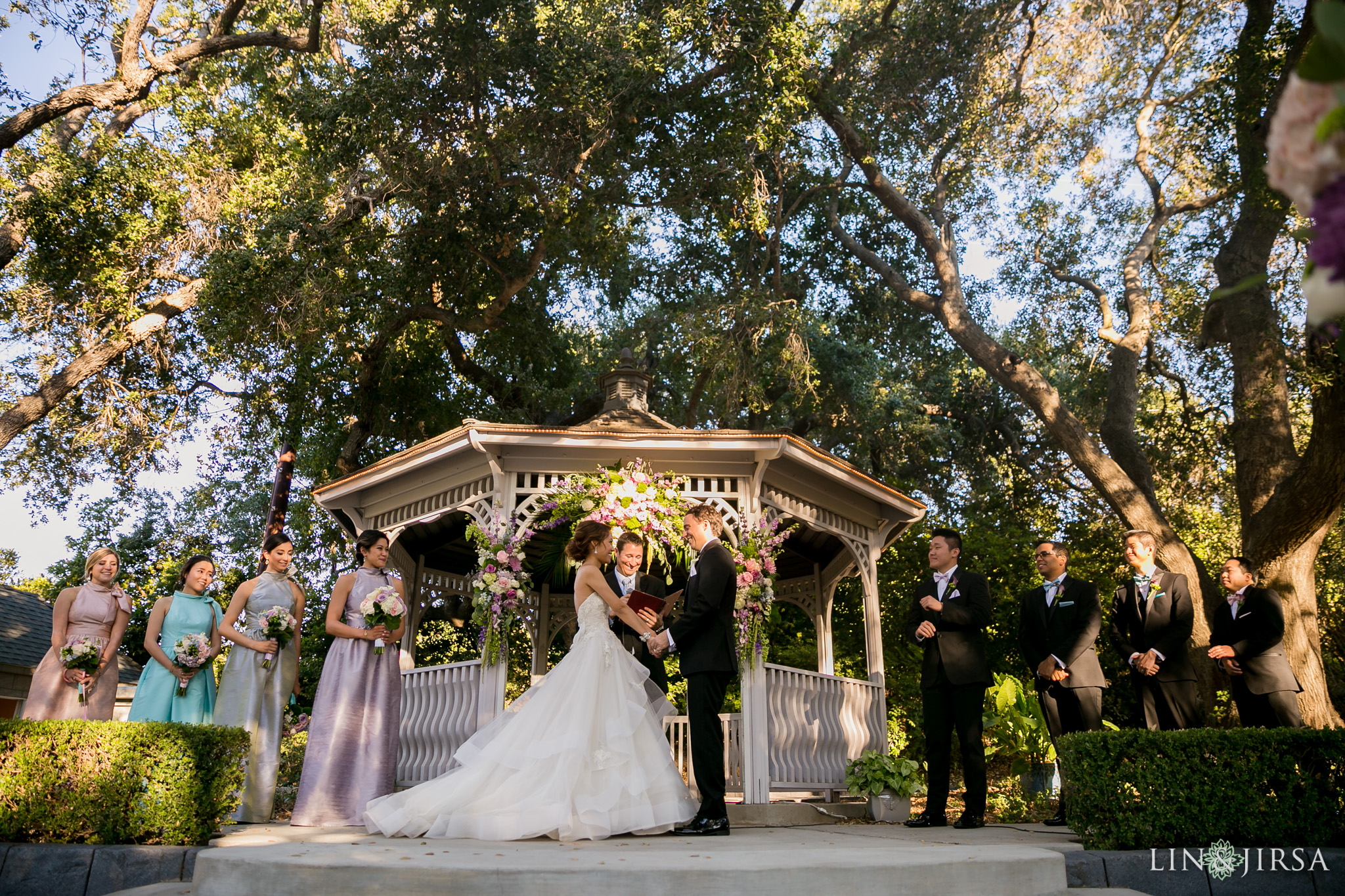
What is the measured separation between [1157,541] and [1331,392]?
2.99m

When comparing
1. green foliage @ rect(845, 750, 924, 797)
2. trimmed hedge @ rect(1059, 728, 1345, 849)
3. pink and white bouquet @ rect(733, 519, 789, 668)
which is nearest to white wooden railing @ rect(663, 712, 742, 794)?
pink and white bouquet @ rect(733, 519, 789, 668)

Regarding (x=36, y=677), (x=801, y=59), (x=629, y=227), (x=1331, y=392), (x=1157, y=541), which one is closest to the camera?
(x=36, y=677)

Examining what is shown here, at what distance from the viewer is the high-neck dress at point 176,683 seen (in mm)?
6859

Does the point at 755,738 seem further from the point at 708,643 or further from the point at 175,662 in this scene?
the point at 175,662

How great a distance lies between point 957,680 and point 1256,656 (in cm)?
216

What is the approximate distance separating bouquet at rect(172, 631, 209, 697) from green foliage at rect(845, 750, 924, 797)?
5.80m

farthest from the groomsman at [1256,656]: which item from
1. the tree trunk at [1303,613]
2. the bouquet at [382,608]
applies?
the bouquet at [382,608]

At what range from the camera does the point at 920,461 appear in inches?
733

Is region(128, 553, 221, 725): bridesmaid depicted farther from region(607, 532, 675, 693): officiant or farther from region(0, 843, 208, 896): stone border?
region(607, 532, 675, 693): officiant

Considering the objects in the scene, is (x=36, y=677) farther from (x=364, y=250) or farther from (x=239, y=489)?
(x=239, y=489)

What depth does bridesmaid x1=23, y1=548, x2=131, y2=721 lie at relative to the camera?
6.78 m

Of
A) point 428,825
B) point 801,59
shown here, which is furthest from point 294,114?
point 428,825

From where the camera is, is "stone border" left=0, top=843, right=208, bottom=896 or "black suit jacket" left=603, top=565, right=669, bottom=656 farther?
"black suit jacket" left=603, top=565, right=669, bottom=656

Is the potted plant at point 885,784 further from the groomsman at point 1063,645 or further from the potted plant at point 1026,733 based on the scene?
the potted plant at point 1026,733
